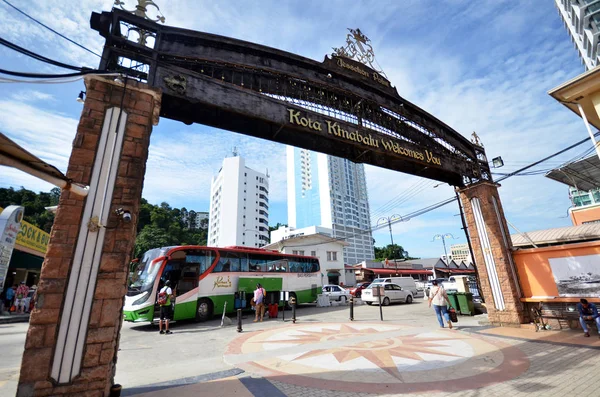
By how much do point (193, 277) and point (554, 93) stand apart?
13220 mm

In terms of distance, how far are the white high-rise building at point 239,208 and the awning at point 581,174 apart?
197 feet

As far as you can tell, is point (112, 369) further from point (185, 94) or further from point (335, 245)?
point (335, 245)

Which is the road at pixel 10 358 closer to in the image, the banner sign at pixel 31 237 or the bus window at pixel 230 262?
the bus window at pixel 230 262

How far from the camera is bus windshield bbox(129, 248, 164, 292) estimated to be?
1096 centimetres

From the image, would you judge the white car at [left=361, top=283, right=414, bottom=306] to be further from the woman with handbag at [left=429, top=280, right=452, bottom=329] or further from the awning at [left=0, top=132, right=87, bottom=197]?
the awning at [left=0, top=132, right=87, bottom=197]

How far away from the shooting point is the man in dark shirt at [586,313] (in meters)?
7.14

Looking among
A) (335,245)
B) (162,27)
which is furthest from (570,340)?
(335,245)

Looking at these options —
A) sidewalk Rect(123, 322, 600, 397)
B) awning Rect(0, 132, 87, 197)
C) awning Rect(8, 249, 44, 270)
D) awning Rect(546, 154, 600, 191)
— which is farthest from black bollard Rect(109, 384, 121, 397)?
awning Rect(8, 249, 44, 270)

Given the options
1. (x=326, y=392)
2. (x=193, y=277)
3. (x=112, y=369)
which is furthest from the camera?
(x=193, y=277)

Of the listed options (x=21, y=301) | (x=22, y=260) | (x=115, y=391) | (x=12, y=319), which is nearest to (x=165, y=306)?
(x=115, y=391)

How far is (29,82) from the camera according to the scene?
3520 millimetres

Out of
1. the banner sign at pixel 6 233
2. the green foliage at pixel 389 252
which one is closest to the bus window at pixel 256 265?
the banner sign at pixel 6 233

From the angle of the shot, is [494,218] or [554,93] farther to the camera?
[494,218]

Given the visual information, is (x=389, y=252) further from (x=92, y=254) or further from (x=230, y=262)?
(x=92, y=254)
